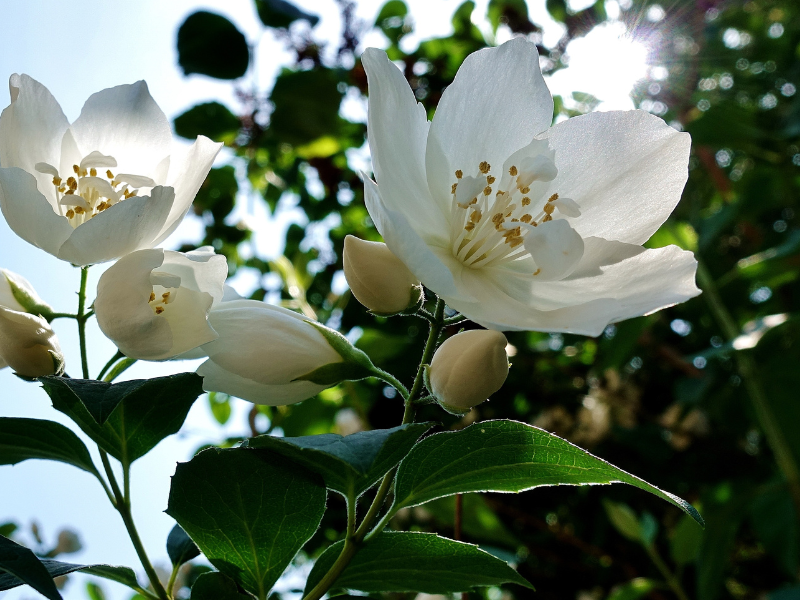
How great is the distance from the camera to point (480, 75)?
2.32 ft

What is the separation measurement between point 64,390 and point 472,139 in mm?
480

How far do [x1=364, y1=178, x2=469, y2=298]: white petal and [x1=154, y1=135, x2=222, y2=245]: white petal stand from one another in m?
0.20

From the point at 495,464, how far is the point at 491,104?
388 mm

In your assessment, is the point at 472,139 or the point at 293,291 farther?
the point at 293,291

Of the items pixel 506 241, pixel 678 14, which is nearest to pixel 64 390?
pixel 506 241

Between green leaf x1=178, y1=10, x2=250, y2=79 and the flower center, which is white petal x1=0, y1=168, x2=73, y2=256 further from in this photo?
green leaf x1=178, y1=10, x2=250, y2=79

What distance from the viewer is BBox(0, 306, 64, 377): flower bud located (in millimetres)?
566

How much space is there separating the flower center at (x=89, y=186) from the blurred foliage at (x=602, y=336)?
0.74 meters

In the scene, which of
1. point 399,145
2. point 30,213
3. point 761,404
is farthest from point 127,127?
point 761,404

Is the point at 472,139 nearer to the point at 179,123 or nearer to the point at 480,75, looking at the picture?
the point at 480,75

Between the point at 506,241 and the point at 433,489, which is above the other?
the point at 506,241

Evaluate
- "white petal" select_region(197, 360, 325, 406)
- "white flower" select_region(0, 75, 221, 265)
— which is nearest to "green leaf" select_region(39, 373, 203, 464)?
"white petal" select_region(197, 360, 325, 406)

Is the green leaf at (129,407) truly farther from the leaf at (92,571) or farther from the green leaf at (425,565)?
the green leaf at (425,565)

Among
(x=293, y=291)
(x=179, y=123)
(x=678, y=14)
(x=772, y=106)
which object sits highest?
(x=772, y=106)
